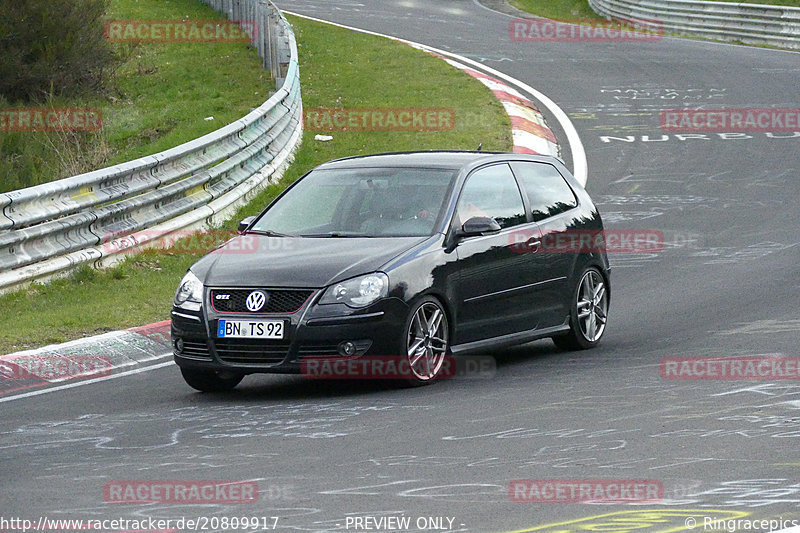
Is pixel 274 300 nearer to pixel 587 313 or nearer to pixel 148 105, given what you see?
pixel 587 313

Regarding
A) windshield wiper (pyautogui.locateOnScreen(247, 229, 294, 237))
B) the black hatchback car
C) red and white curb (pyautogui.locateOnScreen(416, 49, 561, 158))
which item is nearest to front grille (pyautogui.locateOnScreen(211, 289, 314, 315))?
the black hatchback car

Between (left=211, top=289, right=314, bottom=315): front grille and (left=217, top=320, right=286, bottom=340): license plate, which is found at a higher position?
(left=211, top=289, right=314, bottom=315): front grille

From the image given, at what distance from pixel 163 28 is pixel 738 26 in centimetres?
1514

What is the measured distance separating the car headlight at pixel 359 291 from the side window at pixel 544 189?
1980mm

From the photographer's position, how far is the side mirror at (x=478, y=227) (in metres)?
9.36

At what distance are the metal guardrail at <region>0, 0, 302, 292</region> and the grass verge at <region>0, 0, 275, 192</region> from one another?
2.69 m

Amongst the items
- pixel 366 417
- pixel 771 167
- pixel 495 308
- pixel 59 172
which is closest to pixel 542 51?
pixel 771 167

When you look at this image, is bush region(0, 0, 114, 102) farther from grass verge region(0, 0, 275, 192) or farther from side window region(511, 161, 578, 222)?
side window region(511, 161, 578, 222)

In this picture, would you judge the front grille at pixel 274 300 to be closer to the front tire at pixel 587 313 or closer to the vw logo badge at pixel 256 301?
the vw logo badge at pixel 256 301

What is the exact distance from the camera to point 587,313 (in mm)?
10633

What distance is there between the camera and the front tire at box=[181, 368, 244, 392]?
9086mm

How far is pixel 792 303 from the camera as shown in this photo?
38.8 feet

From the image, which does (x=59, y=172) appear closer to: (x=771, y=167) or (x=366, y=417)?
(x=771, y=167)

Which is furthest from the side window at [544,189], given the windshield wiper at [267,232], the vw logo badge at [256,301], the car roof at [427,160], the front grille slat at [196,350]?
the front grille slat at [196,350]
